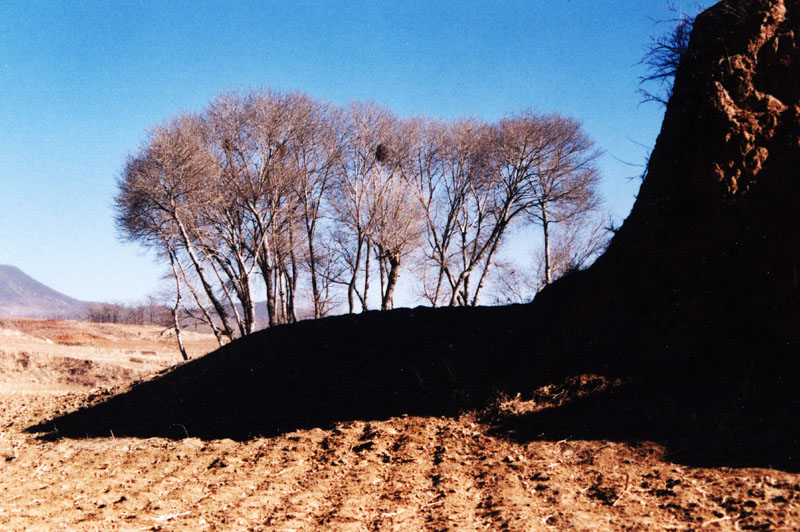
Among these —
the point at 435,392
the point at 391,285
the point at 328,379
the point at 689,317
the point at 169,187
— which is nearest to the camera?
the point at 689,317

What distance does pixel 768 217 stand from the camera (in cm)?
487

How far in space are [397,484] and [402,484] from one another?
4cm

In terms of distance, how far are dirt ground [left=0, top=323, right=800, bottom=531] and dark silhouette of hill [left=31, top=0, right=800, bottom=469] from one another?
33 cm

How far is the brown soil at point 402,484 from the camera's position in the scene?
11.2ft

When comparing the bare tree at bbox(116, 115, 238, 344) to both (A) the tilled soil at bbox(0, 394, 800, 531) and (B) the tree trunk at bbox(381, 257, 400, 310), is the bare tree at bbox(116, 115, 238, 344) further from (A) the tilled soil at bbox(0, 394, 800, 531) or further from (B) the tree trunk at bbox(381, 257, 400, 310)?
(A) the tilled soil at bbox(0, 394, 800, 531)

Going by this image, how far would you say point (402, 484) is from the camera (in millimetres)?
4328

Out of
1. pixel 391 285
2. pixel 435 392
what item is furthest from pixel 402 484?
pixel 391 285

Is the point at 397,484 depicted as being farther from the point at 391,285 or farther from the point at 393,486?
the point at 391,285

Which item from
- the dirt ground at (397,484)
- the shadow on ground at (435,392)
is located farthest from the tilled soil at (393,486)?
the shadow on ground at (435,392)

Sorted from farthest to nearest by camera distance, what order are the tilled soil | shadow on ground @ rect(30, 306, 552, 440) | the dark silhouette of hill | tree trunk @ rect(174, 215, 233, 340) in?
tree trunk @ rect(174, 215, 233, 340) < shadow on ground @ rect(30, 306, 552, 440) < the dark silhouette of hill < the tilled soil

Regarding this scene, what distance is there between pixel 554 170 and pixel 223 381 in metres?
18.2

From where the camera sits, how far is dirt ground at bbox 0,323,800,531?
3.40 m

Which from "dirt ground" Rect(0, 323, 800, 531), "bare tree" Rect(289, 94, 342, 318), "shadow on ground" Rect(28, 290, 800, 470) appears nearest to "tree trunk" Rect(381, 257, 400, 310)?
"bare tree" Rect(289, 94, 342, 318)

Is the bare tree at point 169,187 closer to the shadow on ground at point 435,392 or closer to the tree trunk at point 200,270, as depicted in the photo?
the tree trunk at point 200,270
